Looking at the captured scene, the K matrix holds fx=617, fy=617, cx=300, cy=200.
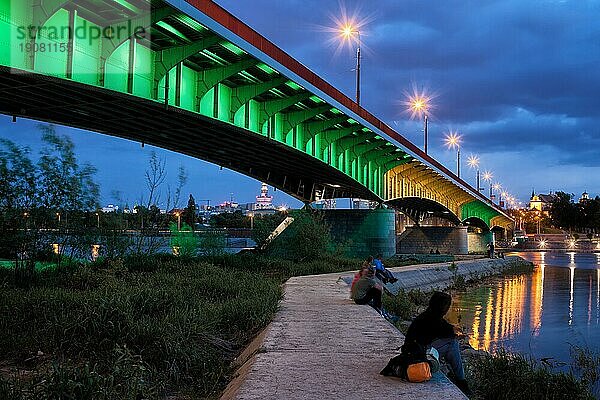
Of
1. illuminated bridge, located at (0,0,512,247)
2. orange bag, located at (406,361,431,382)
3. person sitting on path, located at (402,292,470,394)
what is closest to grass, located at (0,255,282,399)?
orange bag, located at (406,361,431,382)

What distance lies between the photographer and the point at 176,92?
64.3 feet

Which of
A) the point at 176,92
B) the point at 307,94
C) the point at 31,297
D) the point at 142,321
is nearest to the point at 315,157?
the point at 307,94

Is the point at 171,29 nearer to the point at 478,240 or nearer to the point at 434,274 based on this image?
the point at 434,274

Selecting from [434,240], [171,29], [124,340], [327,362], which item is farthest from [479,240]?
[124,340]

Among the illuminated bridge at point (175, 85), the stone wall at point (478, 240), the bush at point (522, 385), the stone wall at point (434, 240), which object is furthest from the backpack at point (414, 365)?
the stone wall at point (478, 240)

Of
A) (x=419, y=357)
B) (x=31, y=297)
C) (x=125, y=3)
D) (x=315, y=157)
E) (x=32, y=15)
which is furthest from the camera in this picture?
(x=315, y=157)

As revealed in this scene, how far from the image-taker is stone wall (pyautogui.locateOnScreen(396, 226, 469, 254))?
242 feet

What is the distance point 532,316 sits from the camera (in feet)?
71.9

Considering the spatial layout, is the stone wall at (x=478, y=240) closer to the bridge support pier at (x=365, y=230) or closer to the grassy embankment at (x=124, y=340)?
the bridge support pier at (x=365, y=230)

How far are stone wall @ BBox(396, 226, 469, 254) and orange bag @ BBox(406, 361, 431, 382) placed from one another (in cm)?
6754

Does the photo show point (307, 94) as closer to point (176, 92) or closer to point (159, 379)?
point (176, 92)

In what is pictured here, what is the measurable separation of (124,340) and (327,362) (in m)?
2.67

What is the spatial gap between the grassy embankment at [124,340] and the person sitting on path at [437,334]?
2.38 metres

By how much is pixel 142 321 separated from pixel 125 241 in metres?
11.7
